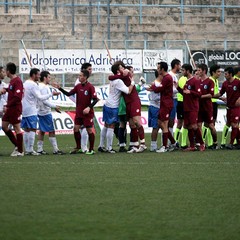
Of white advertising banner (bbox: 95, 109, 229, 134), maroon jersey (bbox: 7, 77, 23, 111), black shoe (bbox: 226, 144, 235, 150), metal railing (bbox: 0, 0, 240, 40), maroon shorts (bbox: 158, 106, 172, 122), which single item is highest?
metal railing (bbox: 0, 0, 240, 40)

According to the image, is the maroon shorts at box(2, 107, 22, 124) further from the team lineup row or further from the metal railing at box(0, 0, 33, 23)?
the metal railing at box(0, 0, 33, 23)

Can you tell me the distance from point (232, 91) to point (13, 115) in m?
5.38

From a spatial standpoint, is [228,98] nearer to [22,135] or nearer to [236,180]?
[22,135]

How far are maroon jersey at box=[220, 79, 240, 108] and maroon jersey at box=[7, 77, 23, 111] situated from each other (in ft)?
16.6

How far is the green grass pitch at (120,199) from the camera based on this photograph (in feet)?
38.6

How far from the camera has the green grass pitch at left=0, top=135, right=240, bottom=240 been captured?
1177cm

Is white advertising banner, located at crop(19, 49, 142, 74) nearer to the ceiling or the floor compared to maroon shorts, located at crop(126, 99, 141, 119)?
nearer to the ceiling

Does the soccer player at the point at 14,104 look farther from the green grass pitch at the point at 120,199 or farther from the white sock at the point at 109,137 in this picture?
the white sock at the point at 109,137

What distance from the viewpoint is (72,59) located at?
126ft

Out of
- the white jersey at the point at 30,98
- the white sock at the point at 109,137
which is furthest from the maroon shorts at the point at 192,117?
the white jersey at the point at 30,98

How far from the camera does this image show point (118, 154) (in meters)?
22.9

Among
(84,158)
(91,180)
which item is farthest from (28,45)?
(91,180)

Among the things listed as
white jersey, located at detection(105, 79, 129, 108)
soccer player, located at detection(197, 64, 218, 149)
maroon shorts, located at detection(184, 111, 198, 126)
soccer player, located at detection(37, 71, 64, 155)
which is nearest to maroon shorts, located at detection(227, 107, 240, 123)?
soccer player, located at detection(197, 64, 218, 149)

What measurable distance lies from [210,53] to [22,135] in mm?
19674
